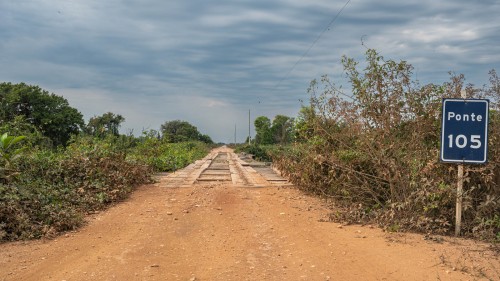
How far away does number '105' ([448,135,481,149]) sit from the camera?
6.03m

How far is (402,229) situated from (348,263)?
5.60ft

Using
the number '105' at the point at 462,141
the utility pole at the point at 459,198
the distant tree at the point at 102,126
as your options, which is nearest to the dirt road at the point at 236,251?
the utility pole at the point at 459,198

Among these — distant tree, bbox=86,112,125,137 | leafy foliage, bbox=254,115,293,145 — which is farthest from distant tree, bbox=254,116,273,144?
distant tree, bbox=86,112,125,137

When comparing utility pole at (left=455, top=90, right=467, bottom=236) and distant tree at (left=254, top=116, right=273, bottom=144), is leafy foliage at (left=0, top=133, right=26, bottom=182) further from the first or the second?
distant tree at (left=254, top=116, right=273, bottom=144)

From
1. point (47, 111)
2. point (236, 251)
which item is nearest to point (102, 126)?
point (236, 251)

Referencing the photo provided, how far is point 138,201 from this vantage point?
31.2 feet

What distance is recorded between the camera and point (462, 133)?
6086 mm

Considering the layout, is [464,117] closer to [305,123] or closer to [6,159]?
→ [305,123]

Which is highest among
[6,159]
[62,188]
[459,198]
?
[6,159]

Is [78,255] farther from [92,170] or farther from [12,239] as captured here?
[92,170]

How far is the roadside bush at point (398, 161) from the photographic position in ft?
20.8

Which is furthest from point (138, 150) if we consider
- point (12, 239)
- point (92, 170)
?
point (12, 239)

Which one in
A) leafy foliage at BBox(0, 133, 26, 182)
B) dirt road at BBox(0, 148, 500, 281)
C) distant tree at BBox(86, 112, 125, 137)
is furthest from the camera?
distant tree at BBox(86, 112, 125, 137)

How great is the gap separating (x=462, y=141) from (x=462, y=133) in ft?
0.36
